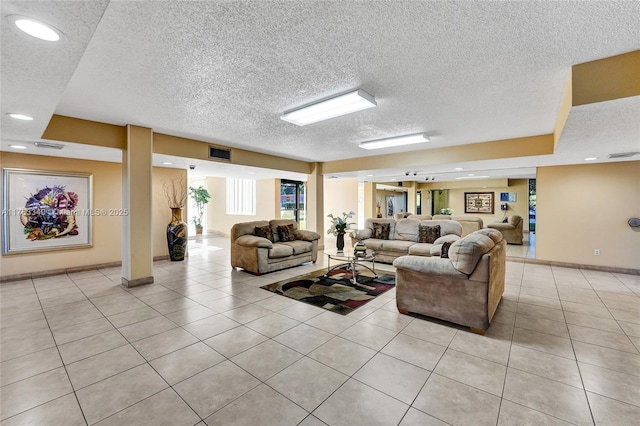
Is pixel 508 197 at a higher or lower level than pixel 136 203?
higher

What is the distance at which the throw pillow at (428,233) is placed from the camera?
605 centimetres

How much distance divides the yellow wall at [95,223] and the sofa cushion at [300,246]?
3.38m

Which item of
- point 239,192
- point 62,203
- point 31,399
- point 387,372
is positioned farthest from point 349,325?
point 239,192

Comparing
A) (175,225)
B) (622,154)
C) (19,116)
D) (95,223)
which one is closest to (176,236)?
(175,225)

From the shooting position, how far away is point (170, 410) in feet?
5.82

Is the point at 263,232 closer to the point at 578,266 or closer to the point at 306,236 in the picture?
the point at 306,236

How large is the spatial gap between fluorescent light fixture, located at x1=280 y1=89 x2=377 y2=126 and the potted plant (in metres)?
7.55

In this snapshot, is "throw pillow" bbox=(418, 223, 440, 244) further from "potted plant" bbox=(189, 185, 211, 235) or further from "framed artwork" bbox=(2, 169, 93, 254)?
"potted plant" bbox=(189, 185, 211, 235)

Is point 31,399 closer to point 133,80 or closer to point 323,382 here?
point 323,382

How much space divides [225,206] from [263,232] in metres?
6.19

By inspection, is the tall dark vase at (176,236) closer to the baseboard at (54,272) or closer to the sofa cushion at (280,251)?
the baseboard at (54,272)

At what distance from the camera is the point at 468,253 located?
9.32 ft

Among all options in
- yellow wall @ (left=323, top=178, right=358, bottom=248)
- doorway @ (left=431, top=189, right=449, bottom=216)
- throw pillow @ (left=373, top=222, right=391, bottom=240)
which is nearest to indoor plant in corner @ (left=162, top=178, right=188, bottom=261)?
throw pillow @ (left=373, top=222, right=391, bottom=240)

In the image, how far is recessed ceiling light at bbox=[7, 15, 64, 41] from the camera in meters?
1.40
